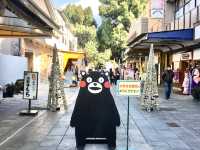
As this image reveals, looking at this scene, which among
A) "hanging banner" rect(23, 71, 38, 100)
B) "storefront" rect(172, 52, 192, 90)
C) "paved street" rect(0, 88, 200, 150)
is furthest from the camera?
"storefront" rect(172, 52, 192, 90)

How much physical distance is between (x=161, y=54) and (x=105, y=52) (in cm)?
2846

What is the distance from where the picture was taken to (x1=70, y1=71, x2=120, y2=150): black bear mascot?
32.7 ft

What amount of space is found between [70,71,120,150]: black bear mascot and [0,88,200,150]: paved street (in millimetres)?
567

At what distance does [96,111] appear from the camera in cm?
997

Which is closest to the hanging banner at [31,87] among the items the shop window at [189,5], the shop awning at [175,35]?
the shop awning at [175,35]

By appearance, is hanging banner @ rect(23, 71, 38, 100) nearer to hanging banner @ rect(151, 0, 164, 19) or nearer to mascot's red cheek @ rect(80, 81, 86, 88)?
mascot's red cheek @ rect(80, 81, 86, 88)

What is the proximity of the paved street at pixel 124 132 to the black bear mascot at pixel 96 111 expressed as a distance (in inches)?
22.3

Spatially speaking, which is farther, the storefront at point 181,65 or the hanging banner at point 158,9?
the hanging banner at point 158,9

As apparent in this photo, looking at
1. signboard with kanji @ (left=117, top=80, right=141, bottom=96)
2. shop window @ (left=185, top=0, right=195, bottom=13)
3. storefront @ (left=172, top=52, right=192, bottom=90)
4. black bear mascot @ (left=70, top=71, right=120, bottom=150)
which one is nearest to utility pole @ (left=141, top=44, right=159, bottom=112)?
black bear mascot @ (left=70, top=71, right=120, bottom=150)

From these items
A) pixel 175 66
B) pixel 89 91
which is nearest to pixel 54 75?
pixel 89 91

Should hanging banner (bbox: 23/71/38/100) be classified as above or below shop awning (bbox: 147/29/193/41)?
below

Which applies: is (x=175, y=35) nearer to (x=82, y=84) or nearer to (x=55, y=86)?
(x=55, y=86)

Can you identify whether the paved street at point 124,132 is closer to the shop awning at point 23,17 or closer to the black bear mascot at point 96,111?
the black bear mascot at point 96,111

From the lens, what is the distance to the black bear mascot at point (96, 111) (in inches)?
392
